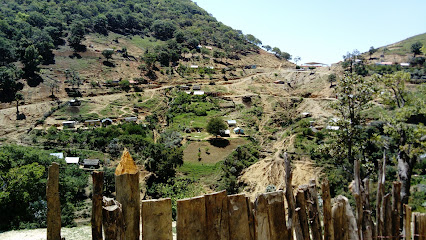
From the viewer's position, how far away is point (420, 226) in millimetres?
4375

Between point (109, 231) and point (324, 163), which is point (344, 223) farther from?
point (324, 163)

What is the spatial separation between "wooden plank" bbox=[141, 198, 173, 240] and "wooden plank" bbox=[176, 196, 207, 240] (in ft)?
0.47

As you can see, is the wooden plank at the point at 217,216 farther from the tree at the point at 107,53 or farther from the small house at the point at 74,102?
the tree at the point at 107,53

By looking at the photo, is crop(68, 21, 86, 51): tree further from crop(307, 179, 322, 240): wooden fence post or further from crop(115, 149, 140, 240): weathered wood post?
crop(307, 179, 322, 240): wooden fence post

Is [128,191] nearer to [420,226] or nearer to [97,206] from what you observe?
[97,206]

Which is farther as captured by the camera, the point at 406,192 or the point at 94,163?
the point at 94,163

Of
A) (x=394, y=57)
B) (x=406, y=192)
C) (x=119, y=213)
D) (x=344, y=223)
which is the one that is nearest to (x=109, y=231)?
(x=119, y=213)

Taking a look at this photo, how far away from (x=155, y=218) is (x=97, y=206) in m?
0.73

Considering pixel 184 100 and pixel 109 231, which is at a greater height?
pixel 184 100

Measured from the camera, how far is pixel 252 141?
3838 centimetres

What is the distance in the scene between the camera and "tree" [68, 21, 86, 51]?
63500 mm

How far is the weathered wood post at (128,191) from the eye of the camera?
11.1ft

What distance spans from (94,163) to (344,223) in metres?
29.4

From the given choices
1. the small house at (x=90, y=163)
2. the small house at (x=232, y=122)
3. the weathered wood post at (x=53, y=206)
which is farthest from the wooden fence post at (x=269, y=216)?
the small house at (x=232, y=122)
